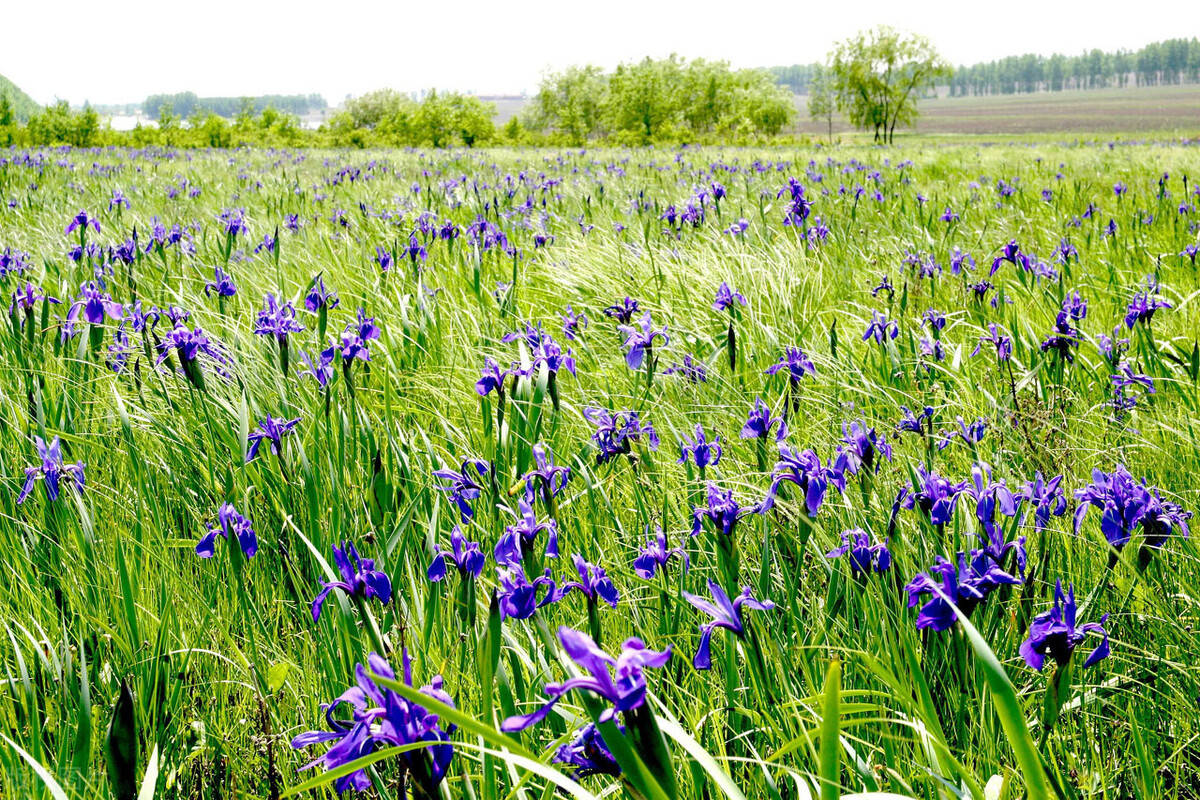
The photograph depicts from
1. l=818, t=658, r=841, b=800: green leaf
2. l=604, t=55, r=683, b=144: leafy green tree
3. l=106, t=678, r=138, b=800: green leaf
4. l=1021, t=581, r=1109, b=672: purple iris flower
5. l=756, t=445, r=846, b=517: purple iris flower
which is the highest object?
l=604, t=55, r=683, b=144: leafy green tree

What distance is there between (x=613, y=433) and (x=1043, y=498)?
0.92 metres

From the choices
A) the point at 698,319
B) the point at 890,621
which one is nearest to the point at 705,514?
the point at 890,621

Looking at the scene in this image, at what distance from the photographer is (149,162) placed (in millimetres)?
13094

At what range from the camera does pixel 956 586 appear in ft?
3.90

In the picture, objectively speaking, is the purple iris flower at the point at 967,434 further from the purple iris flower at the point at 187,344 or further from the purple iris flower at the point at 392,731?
the purple iris flower at the point at 187,344

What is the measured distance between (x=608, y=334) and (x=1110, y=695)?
2313 millimetres

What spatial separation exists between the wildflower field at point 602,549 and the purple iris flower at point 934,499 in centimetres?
1

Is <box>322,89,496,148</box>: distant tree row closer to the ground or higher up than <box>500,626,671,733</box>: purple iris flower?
higher up

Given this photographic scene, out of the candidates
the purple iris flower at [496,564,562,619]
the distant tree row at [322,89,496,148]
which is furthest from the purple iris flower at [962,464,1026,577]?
the distant tree row at [322,89,496,148]

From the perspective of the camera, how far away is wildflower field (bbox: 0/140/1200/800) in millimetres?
1144

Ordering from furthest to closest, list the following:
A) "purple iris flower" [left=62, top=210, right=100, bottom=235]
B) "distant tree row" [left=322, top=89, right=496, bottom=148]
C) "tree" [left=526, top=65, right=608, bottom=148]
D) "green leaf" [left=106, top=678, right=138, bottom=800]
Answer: "tree" [left=526, top=65, right=608, bottom=148] → "distant tree row" [left=322, top=89, right=496, bottom=148] → "purple iris flower" [left=62, top=210, right=100, bottom=235] → "green leaf" [left=106, top=678, right=138, bottom=800]

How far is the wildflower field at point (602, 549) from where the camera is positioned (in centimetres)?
114

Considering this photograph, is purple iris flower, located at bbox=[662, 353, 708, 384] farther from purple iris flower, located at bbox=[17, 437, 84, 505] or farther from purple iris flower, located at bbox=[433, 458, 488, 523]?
purple iris flower, located at bbox=[17, 437, 84, 505]

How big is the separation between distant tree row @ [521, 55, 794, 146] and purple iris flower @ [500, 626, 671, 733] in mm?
53496
